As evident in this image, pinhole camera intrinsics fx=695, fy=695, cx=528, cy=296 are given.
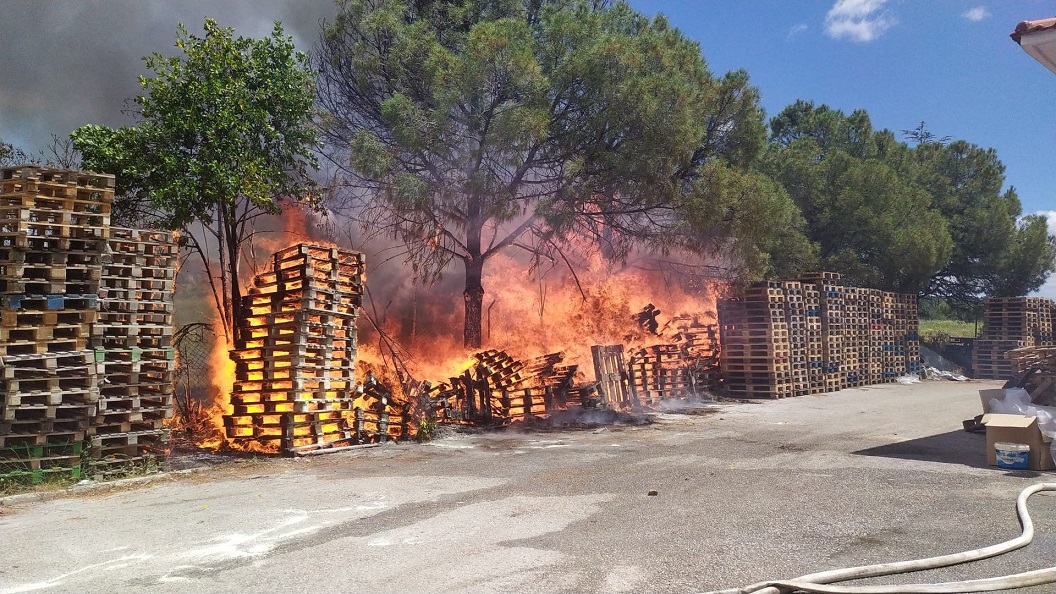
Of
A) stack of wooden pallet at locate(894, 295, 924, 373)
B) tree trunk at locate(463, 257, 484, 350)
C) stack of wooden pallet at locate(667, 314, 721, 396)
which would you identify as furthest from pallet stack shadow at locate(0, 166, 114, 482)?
stack of wooden pallet at locate(894, 295, 924, 373)

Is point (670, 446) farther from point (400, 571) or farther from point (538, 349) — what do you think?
point (538, 349)

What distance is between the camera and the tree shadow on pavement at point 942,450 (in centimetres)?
968

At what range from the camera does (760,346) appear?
784 inches

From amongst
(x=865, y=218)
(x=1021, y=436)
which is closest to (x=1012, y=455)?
(x=1021, y=436)

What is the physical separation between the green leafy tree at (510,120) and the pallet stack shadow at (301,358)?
3.95 metres

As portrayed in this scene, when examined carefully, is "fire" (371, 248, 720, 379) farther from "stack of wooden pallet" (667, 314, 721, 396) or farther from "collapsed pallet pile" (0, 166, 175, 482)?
"collapsed pallet pile" (0, 166, 175, 482)

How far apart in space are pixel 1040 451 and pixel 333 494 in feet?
28.8

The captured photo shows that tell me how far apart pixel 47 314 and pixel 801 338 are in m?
18.6

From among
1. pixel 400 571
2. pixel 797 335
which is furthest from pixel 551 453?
pixel 797 335

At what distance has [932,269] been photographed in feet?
94.6

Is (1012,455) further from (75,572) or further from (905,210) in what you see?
(905,210)

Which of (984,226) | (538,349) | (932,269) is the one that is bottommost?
(538,349)

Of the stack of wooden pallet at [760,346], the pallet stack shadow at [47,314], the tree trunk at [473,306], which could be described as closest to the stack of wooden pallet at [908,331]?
the stack of wooden pallet at [760,346]

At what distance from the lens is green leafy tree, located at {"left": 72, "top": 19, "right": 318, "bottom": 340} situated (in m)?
12.4
